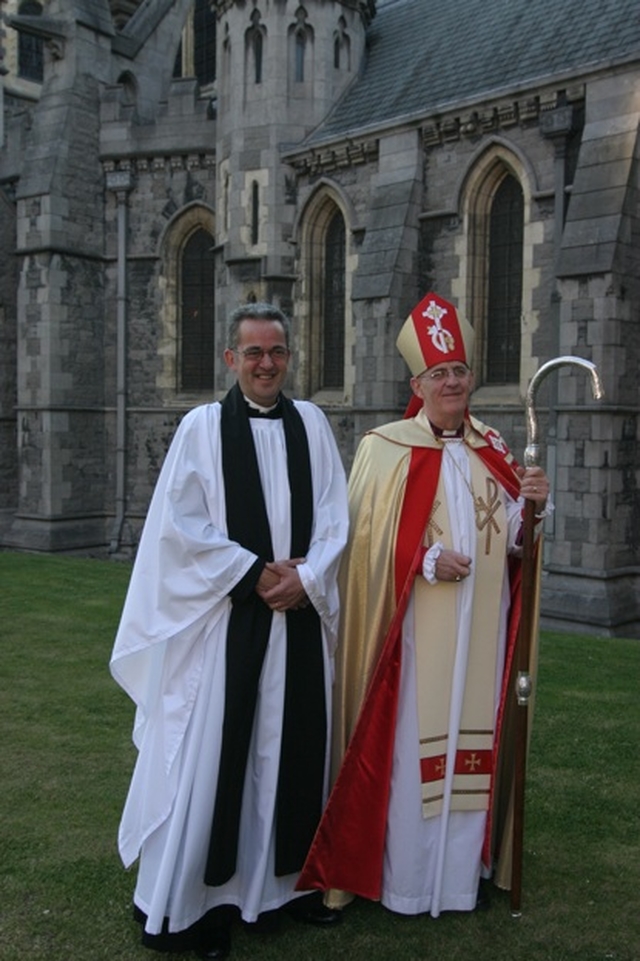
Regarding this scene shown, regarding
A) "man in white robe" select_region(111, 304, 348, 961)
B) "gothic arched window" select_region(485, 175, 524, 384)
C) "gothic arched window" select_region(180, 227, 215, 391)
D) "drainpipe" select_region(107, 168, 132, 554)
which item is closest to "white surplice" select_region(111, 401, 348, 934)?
"man in white robe" select_region(111, 304, 348, 961)

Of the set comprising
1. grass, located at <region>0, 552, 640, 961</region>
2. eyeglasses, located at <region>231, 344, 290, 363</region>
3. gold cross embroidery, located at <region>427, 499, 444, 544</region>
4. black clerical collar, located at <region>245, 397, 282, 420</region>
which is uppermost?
eyeglasses, located at <region>231, 344, 290, 363</region>

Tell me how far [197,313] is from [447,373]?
15.1m

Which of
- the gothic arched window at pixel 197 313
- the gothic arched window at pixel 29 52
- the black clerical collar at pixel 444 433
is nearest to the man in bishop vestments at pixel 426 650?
the black clerical collar at pixel 444 433

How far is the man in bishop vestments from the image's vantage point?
3869 millimetres

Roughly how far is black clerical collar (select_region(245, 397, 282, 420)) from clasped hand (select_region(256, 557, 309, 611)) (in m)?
0.67

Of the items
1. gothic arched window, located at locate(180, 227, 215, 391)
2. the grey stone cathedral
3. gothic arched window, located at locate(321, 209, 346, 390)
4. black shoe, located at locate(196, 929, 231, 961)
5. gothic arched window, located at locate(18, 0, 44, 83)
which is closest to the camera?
black shoe, located at locate(196, 929, 231, 961)

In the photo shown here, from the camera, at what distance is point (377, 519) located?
405 cm

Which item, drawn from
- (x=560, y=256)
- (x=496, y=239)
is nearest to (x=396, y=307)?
(x=496, y=239)

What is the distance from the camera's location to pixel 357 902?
13.5ft

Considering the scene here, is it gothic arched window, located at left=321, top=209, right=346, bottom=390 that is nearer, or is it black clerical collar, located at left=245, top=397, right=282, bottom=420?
black clerical collar, located at left=245, top=397, right=282, bottom=420

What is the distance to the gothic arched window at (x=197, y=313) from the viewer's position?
60.5 feet

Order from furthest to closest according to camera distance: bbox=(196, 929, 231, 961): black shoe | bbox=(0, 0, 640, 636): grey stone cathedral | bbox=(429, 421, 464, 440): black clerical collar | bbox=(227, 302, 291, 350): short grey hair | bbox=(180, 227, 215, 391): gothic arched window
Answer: bbox=(180, 227, 215, 391): gothic arched window < bbox=(0, 0, 640, 636): grey stone cathedral < bbox=(429, 421, 464, 440): black clerical collar < bbox=(227, 302, 291, 350): short grey hair < bbox=(196, 929, 231, 961): black shoe

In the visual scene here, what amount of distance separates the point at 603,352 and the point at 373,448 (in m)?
8.26

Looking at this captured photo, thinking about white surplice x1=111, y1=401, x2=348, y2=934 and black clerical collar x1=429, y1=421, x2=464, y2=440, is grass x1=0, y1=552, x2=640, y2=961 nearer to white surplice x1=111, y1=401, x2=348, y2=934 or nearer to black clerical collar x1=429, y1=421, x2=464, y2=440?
white surplice x1=111, y1=401, x2=348, y2=934
